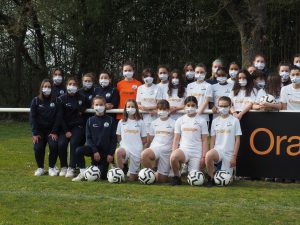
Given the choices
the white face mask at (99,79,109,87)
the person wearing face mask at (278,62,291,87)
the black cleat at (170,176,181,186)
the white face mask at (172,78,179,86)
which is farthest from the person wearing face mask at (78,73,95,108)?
the person wearing face mask at (278,62,291,87)

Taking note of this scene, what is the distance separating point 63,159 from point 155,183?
5.98 ft

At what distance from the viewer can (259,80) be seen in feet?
35.2

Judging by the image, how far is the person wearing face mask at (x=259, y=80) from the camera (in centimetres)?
1068

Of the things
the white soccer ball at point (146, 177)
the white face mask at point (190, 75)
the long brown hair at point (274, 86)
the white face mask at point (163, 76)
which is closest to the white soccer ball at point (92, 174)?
the white soccer ball at point (146, 177)

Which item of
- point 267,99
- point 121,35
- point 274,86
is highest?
point 121,35

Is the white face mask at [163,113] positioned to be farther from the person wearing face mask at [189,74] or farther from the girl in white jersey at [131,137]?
the person wearing face mask at [189,74]

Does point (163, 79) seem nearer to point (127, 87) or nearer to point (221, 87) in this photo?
point (127, 87)

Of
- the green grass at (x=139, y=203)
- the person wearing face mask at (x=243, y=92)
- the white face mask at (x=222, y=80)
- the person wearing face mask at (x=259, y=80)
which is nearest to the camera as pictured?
the green grass at (x=139, y=203)

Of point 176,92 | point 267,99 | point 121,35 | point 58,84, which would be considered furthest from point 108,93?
point 121,35

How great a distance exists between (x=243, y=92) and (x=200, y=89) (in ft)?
2.65

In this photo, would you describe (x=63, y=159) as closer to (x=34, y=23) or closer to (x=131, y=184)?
(x=131, y=184)

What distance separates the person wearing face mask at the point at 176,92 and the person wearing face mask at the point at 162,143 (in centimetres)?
54

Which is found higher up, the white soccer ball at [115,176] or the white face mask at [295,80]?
the white face mask at [295,80]

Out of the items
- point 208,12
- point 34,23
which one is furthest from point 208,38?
point 34,23
